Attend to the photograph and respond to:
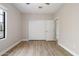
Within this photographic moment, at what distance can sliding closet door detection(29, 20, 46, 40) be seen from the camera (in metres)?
9.57

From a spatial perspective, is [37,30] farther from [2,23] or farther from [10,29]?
[2,23]

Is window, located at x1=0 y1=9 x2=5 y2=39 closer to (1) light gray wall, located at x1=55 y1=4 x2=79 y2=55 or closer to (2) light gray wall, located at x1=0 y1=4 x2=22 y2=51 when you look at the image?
(2) light gray wall, located at x1=0 y1=4 x2=22 y2=51

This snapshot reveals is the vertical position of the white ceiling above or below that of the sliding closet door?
above

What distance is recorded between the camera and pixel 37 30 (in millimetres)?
9633

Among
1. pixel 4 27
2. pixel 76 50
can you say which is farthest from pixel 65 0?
pixel 4 27

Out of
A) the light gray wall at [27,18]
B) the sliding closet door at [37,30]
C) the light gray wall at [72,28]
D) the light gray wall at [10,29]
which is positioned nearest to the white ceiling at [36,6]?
the light gray wall at [10,29]

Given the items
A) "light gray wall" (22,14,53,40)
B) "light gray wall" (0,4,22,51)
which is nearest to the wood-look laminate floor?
"light gray wall" (0,4,22,51)

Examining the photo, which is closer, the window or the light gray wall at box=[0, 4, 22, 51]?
the light gray wall at box=[0, 4, 22, 51]

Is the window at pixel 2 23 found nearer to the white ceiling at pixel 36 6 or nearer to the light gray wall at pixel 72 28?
the white ceiling at pixel 36 6

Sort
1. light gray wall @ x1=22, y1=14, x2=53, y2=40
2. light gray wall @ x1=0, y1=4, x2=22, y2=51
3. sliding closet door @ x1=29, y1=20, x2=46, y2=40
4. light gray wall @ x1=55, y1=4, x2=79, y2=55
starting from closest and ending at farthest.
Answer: light gray wall @ x1=55, y1=4, x2=79, y2=55
light gray wall @ x1=0, y1=4, x2=22, y2=51
light gray wall @ x1=22, y1=14, x2=53, y2=40
sliding closet door @ x1=29, y1=20, x2=46, y2=40

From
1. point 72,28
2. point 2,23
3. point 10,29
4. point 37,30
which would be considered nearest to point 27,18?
point 37,30

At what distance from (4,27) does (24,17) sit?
453 centimetres

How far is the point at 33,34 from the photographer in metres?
9.62

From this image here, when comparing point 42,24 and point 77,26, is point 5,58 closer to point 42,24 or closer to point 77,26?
point 77,26
